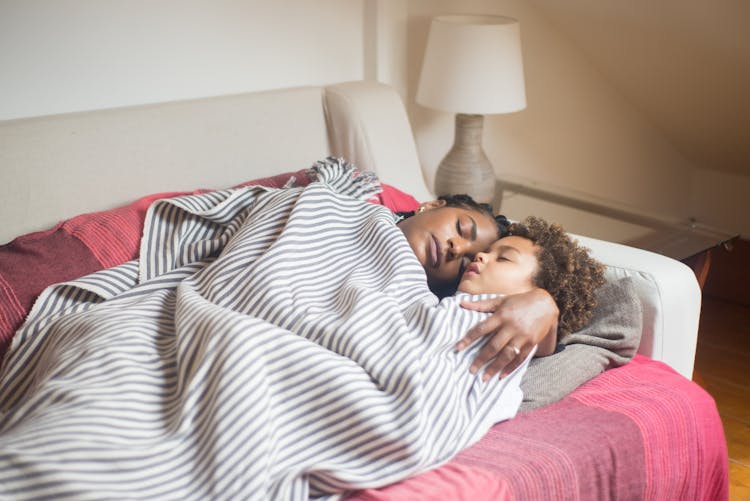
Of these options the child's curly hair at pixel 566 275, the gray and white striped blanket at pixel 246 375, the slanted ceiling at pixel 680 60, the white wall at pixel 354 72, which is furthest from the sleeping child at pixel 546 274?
the slanted ceiling at pixel 680 60

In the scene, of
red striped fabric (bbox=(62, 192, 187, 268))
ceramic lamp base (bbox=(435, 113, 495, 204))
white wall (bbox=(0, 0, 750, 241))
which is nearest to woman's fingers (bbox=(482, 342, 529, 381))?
red striped fabric (bbox=(62, 192, 187, 268))

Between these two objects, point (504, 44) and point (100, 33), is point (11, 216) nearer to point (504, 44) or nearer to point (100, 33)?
point (100, 33)

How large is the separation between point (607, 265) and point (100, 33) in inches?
46.9

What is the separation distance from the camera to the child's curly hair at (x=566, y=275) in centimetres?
131

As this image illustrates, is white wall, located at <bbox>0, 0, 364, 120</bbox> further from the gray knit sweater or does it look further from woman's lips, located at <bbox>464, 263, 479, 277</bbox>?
the gray knit sweater

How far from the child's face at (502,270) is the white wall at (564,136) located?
798 millimetres

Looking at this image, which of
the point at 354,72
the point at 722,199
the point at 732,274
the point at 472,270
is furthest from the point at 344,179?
the point at 722,199

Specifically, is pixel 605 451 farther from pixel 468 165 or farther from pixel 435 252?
pixel 468 165

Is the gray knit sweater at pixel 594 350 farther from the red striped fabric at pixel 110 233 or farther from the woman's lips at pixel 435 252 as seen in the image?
the red striped fabric at pixel 110 233

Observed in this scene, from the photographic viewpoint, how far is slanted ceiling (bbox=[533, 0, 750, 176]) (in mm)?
2189

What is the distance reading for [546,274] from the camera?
1.31 m

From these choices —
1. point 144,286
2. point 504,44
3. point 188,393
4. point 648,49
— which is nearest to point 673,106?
point 648,49

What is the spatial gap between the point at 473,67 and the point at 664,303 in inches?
36.7

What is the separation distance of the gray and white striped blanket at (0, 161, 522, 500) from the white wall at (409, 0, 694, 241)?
41.4 inches
